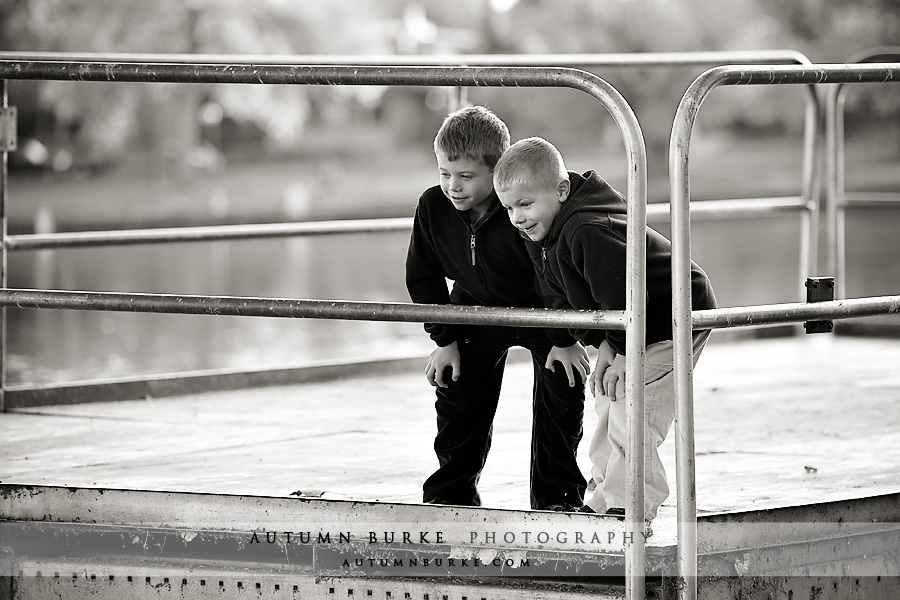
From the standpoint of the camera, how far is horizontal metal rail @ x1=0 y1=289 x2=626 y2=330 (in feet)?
9.13

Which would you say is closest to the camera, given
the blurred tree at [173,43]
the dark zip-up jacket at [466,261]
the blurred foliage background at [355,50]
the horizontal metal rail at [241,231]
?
the dark zip-up jacket at [466,261]

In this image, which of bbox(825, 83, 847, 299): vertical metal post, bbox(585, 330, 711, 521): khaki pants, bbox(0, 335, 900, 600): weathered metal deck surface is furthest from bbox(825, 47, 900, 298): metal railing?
bbox(585, 330, 711, 521): khaki pants

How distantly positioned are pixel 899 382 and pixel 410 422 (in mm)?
2044

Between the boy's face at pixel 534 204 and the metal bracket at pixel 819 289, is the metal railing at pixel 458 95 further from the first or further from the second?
the metal bracket at pixel 819 289

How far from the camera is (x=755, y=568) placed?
10.0 ft

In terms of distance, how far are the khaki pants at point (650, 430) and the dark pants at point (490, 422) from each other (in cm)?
19

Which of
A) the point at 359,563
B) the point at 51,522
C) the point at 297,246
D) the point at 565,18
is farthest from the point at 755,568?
the point at 565,18

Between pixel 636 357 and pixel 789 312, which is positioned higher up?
pixel 789 312

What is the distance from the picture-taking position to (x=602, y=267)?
9.54 feet

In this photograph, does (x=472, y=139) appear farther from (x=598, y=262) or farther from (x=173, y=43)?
(x=173, y=43)

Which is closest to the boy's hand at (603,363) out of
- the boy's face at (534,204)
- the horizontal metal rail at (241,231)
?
the boy's face at (534,204)

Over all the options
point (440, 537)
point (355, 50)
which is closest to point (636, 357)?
point (440, 537)

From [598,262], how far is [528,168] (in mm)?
274

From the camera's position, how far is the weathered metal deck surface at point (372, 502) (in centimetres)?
304
